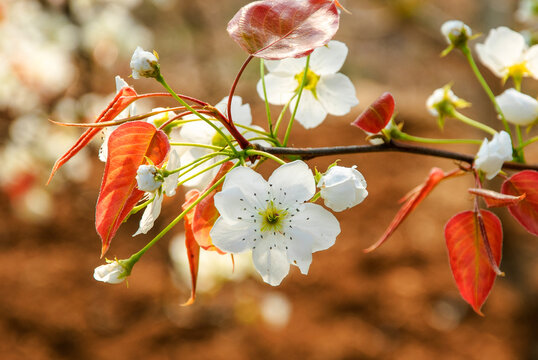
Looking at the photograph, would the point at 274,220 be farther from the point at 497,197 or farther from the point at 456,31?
the point at 456,31

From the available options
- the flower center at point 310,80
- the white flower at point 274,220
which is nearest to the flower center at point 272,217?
the white flower at point 274,220

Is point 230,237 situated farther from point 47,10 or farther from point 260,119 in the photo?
point 260,119

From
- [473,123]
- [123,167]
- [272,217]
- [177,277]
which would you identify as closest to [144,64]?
[123,167]

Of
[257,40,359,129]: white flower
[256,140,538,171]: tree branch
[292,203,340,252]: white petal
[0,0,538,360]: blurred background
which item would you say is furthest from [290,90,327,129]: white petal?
[0,0,538,360]: blurred background

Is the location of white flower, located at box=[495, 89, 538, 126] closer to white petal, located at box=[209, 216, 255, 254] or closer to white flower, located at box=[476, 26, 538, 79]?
white flower, located at box=[476, 26, 538, 79]

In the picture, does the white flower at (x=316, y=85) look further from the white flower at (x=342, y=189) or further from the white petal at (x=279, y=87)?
the white flower at (x=342, y=189)

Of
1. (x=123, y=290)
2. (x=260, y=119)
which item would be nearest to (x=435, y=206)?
(x=260, y=119)

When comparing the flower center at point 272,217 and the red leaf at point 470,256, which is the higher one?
the flower center at point 272,217
